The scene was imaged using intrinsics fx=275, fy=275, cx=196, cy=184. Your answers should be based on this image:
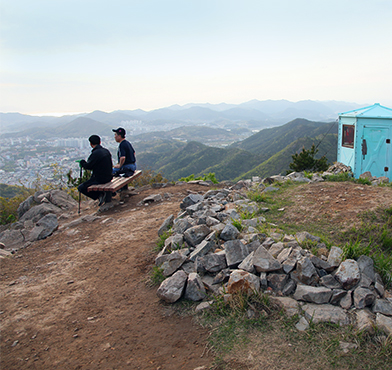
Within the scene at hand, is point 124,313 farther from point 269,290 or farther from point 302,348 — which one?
point 302,348

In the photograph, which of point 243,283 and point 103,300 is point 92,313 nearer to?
point 103,300

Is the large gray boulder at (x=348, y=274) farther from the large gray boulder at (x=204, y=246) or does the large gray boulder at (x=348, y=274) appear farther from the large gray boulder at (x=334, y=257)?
the large gray boulder at (x=204, y=246)

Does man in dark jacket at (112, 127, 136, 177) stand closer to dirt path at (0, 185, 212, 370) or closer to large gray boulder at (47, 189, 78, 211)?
large gray boulder at (47, 189, 78, 211)

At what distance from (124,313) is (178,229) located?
157cm

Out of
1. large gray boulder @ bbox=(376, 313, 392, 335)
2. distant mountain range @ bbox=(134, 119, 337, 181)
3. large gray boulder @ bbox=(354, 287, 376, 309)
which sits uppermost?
large gray boulder @ bbox=(354, 287, 376, 309)

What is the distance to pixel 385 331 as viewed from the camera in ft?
7.63

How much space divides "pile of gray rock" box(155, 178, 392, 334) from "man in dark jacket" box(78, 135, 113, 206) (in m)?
3.59

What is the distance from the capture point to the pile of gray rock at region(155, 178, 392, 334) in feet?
8.66

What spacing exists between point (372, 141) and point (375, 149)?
30 centimetres

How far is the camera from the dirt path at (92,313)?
8.05 feet

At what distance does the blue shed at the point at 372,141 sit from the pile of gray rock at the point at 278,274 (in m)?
7.63

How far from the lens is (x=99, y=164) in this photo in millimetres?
6883

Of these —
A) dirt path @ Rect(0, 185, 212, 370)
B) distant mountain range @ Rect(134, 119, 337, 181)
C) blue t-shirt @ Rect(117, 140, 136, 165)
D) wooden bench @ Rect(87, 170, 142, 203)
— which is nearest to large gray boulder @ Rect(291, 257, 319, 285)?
dirt path @ Rect(0, 185, 212, 370)

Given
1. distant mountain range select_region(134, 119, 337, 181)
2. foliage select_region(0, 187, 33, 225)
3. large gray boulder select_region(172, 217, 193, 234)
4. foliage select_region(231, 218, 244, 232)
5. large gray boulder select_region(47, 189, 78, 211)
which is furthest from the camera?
distant mountain range select_region(134, 119, 337, 181)
